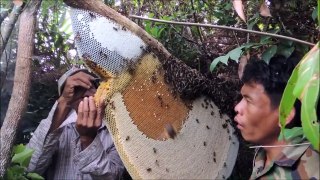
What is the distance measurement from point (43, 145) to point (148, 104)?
2.32 ft

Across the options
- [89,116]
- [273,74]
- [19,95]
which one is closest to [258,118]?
[273,74]

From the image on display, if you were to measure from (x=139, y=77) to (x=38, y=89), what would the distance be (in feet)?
4.44

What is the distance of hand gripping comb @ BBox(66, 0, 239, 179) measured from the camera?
5.95 feet

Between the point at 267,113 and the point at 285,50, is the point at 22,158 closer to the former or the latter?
the point at 267,113

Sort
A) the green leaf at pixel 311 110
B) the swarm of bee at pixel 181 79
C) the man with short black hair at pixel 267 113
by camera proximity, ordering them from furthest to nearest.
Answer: the swarm of bee at pixel 181 79
the man with short black hair at pixel 267 113
the green leaf at pixel 311 110

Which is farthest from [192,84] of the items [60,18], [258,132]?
[60,18]

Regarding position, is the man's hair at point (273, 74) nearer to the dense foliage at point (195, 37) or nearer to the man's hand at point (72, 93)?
the dense foliage at point (195, 37)

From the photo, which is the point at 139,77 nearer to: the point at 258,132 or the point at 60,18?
the point at 258,132

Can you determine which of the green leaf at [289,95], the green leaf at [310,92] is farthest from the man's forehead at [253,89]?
the green leaf at [310,92]

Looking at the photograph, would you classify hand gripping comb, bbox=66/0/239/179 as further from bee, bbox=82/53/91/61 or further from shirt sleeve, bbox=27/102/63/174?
shirt sleeve, bbox=27/102/63/174

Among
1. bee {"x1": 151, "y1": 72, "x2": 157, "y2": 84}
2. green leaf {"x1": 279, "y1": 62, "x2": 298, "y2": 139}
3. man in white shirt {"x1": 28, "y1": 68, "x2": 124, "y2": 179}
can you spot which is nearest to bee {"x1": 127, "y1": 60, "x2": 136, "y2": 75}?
bee {"x1": 151, "y1": 72, "x2": 157, "y2": 84}

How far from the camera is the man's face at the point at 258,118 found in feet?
5.94

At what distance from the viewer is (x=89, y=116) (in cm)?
193

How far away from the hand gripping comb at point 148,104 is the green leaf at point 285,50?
418 millimetres
